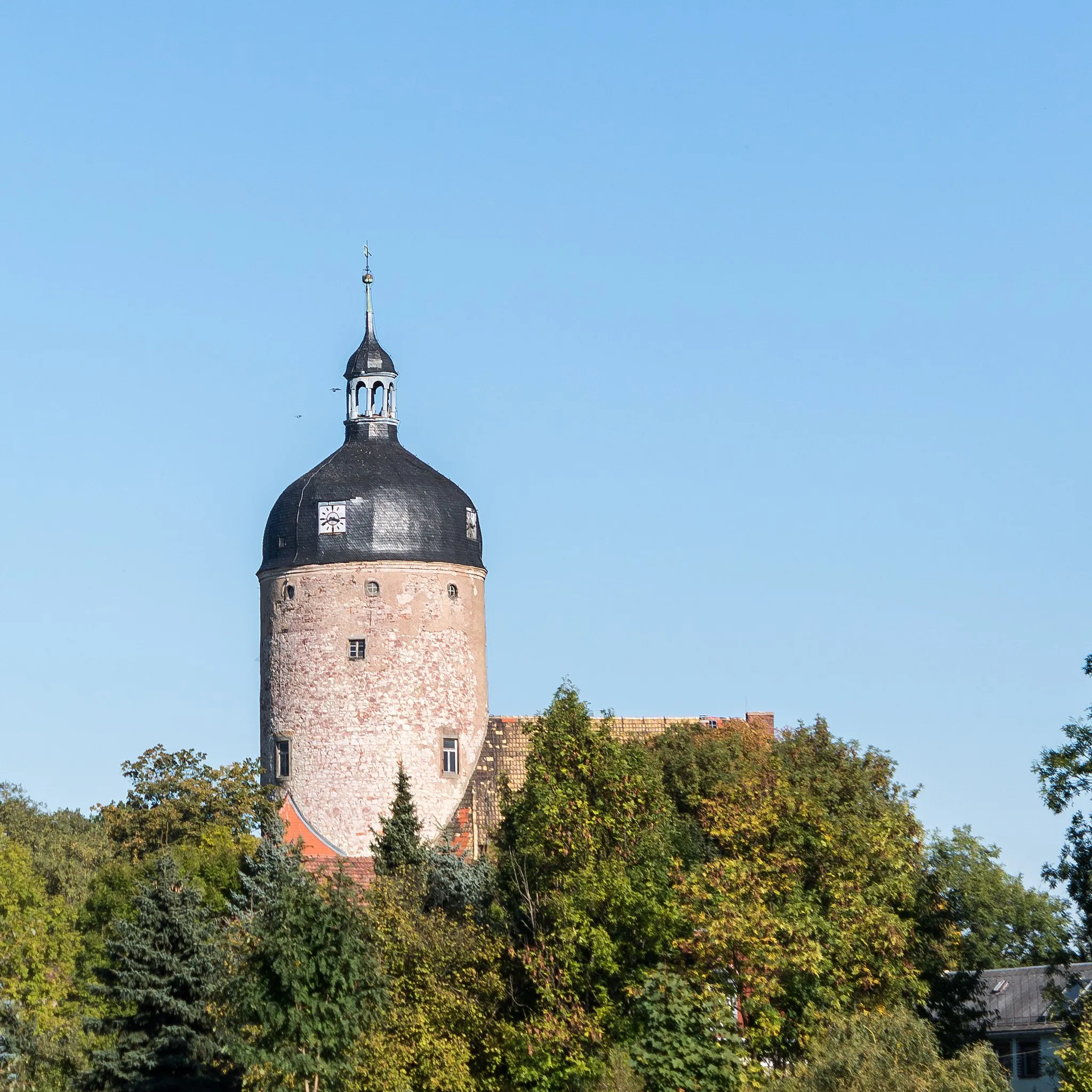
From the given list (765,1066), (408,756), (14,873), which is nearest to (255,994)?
(765,1066)

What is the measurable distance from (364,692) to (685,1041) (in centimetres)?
2738

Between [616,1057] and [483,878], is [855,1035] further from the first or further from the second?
[483,878]

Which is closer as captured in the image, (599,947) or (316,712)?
(599,947)

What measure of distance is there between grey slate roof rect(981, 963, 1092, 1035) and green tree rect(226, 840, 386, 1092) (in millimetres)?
25696

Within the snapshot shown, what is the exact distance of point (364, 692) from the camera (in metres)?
64.2

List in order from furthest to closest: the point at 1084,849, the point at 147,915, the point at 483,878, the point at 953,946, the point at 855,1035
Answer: the point at 483,878, the point at 953,946, the point at 147,915, the point at 1084,849, the point at 855,1035

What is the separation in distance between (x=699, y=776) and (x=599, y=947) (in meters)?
12.5

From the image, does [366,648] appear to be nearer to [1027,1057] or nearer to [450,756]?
[450,756]

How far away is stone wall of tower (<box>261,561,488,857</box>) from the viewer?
210ft

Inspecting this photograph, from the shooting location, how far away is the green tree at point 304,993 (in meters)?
36.7

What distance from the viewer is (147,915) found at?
44375 millimetres

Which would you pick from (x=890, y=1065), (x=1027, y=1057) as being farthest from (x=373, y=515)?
(x=890, y=1065)

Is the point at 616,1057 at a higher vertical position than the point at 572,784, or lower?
lower

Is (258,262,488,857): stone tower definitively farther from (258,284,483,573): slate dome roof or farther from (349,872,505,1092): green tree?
(349,872,505,1092): green tree
